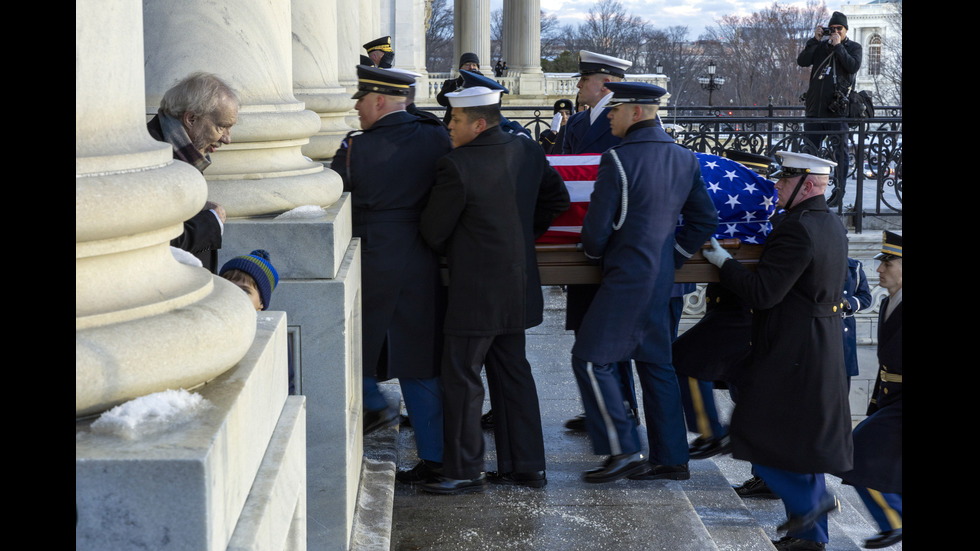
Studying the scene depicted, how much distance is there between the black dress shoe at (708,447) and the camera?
6.90 m

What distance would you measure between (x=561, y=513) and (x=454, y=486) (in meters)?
0.60

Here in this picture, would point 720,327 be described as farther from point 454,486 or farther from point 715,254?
point 454,486

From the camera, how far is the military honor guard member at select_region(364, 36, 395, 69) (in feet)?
33.0

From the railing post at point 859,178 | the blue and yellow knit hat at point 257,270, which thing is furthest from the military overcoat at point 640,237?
the railing post at point 859,178

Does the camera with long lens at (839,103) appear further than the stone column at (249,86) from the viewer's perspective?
Yes

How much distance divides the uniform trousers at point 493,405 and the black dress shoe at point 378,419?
663mm

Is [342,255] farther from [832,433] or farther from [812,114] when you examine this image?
[812,114]

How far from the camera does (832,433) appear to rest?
5754 millimetres

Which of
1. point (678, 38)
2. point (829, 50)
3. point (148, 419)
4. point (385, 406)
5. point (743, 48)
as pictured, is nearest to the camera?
point (148, 419)

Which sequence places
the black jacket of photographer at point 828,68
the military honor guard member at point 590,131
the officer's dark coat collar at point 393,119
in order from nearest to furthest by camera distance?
the officer's dark coat collar at point 393,119 → the military honor guard member at point 590,131 → the black jacket of photographer at point 828,68

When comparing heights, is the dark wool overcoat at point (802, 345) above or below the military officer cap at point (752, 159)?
below

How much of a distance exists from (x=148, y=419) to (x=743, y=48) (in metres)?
78.1

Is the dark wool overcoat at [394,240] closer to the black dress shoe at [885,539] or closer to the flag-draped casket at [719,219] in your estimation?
the flag-draped casket at [719,219]
